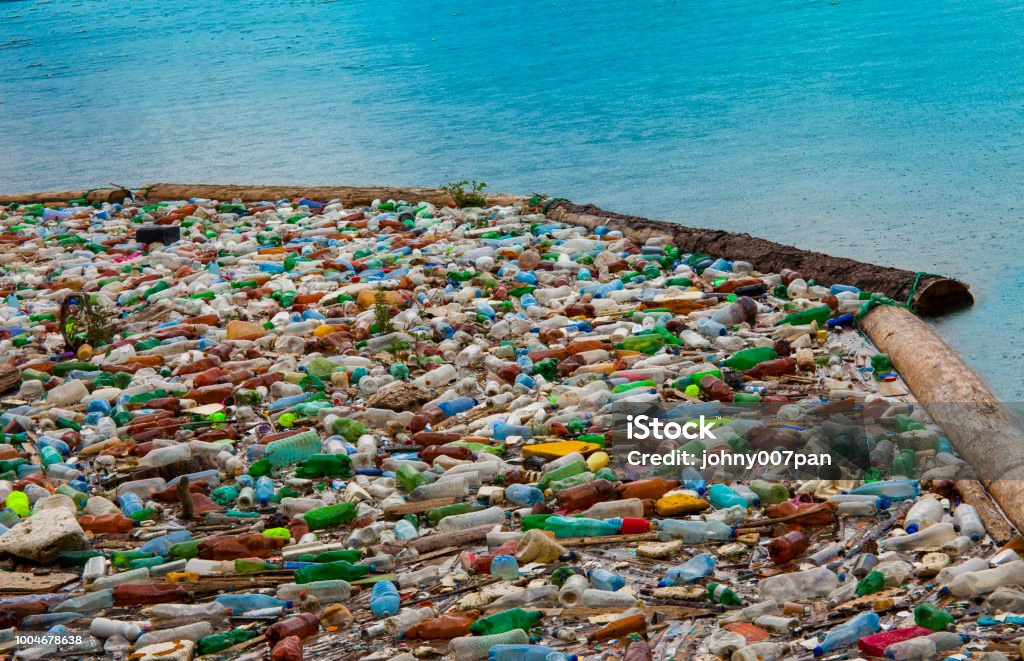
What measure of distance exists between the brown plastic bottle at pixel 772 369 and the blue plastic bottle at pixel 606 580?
1.90 m

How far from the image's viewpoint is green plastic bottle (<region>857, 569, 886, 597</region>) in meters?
3.08

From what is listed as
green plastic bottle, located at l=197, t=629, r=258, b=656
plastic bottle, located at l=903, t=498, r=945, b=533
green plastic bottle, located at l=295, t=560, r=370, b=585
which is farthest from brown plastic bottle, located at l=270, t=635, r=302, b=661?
plastic bottle, located at l=903, t=498, r=945, b=533

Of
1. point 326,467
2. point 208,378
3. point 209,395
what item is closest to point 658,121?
point 208,378

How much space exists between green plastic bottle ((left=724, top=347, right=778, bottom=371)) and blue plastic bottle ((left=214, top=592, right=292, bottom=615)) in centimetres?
254

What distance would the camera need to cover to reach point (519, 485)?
398cm

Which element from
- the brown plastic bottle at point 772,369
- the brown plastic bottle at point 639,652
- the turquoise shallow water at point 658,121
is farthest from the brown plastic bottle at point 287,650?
the turquoise shallow water at point 658,121

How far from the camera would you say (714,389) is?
183 inches

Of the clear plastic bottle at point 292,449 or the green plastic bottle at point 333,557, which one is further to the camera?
the clear plastic bottle at point 292,449

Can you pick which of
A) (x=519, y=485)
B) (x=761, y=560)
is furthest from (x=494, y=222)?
(x=761, y=560)

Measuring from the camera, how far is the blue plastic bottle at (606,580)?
3.25 meters

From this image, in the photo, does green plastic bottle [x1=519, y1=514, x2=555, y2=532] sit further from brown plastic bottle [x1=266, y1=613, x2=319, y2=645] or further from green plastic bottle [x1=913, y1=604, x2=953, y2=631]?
green plastic bottle [x1=913, y1=604, x2=953, y2=631]

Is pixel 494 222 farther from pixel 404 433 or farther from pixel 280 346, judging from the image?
pixel 404 433

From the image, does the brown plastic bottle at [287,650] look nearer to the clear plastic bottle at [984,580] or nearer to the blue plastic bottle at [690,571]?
the blue plastic bottle at [690,571]

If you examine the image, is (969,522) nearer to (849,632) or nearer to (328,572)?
(849,632)
